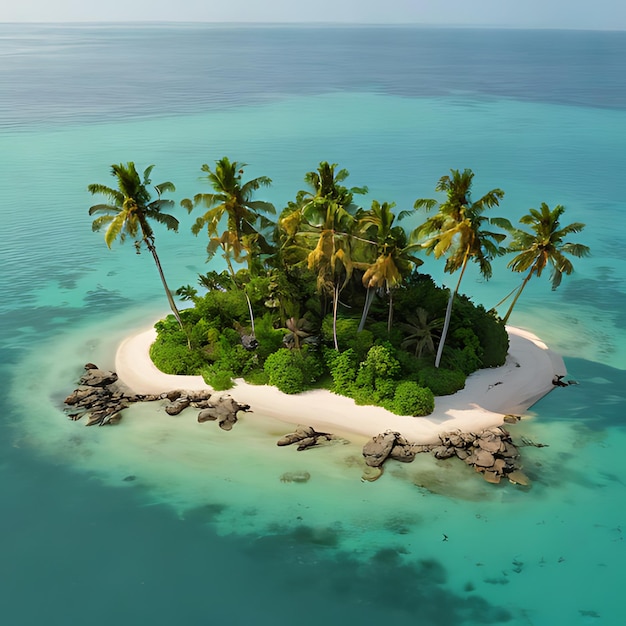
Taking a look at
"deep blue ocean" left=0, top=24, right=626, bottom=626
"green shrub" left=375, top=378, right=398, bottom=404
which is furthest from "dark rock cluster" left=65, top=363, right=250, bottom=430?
"green shrub" left=375, top=378, right=398, bottom=404

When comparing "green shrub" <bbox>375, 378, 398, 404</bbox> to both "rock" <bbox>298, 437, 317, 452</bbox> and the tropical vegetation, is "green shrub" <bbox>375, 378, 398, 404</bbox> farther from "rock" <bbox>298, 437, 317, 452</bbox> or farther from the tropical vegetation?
"rock" <bbox>298, 437, 317, 452</bbox>

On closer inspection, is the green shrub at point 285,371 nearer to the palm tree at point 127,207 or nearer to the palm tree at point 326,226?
the palm tree at point 326,226

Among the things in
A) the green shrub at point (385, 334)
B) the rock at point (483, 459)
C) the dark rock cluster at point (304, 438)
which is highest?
the green shrub at point (385, 334)

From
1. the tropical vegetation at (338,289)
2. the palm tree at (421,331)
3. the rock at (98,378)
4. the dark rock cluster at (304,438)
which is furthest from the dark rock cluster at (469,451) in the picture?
the rock at (98,378)

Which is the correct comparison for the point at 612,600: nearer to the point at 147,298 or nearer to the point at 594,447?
the point at 594,447

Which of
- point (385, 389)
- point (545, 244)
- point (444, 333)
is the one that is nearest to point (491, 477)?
point (385, 389)

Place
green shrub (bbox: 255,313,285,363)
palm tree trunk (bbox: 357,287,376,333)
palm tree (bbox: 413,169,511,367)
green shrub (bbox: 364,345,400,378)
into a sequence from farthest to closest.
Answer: green shrub (bbox: 255,313,285,363) < palm tree trunk (bbox: 357,287,376,333) < green shrub (bbox: 364,345,400,378) < palm tree (bbox: 413,169,511,367)
